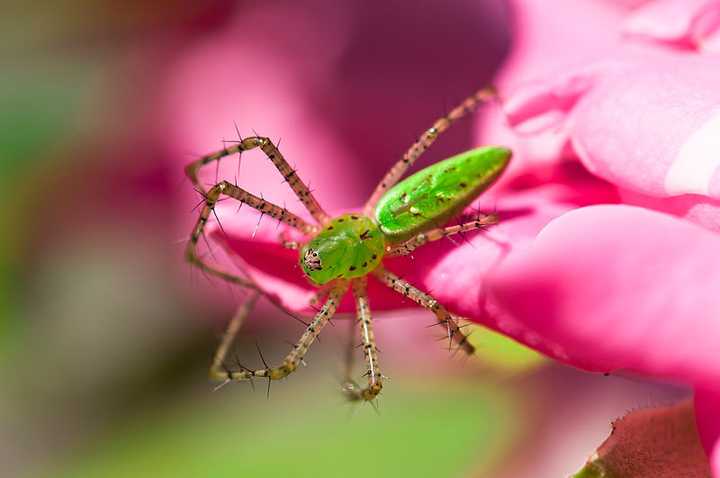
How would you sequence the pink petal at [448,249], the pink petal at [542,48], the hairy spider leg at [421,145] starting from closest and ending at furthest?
the pink petal at [448,249] → the pink petal at [542,48] → the hairy spider leg at [421,145]

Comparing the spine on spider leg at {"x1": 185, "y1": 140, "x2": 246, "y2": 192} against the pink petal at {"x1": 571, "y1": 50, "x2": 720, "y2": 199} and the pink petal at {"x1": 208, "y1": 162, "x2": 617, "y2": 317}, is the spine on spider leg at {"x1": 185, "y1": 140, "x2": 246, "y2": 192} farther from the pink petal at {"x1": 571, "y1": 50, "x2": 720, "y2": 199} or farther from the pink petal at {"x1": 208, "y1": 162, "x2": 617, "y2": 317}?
the pink petal at {"x1": 571, "y1": 50, "x2": 720, "y2": 199}

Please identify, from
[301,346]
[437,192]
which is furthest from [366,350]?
[437,192]

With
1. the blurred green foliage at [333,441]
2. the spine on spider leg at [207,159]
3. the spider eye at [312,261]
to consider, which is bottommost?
the blurred green foliage at [333,441]

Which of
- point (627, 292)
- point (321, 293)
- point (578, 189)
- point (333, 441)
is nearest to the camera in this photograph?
point (627, 292)

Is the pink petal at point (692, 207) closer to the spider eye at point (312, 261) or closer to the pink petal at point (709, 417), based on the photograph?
the pink petal at point (709, 417)

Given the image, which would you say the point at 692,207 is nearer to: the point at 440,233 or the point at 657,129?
the point at 657,129

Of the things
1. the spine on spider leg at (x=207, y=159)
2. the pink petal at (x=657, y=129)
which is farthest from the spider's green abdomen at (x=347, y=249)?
the pink petal at (x=657, y=129)

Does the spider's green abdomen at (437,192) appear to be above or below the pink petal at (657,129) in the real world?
below

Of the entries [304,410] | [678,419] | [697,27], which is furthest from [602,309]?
[304,410]
